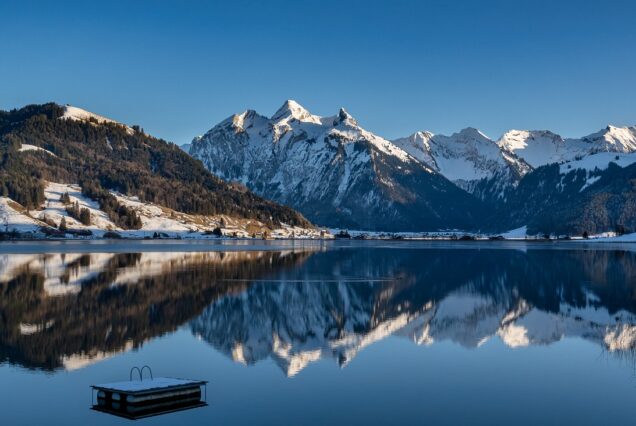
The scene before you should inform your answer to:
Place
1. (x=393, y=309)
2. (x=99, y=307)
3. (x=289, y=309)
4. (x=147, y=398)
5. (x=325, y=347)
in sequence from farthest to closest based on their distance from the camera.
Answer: (x=393, y=309), (x=289, y=309), (x=99, y=307), (x=325, y=347), (x=147, y=398)

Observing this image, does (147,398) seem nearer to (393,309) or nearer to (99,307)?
(99,307)

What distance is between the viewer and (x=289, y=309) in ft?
272

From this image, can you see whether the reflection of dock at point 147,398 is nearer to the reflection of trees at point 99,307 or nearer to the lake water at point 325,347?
the lake water at point 325,347

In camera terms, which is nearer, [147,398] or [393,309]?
[147,398]

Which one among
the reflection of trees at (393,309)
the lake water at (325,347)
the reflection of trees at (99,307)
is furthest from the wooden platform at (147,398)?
the reflection of trees at (99,307)

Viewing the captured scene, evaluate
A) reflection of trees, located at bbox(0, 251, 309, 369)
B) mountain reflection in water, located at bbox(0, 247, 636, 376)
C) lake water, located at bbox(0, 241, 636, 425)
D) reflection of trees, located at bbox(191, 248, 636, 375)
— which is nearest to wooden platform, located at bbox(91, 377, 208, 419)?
lake water, located at bbox(0, 241, 636, 425)

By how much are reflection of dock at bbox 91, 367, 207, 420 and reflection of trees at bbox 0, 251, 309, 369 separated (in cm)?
1177

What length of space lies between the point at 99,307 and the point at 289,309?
64.5 feet

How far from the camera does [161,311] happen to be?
77875mm

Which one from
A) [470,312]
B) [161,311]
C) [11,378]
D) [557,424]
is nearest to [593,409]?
[557,424]

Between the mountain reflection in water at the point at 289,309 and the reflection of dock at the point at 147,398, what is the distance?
33.2ft

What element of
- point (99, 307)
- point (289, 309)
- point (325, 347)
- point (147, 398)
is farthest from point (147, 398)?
point (289, 309)

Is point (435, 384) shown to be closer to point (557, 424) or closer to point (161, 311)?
point (557, 424)

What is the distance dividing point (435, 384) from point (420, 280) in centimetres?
7324
